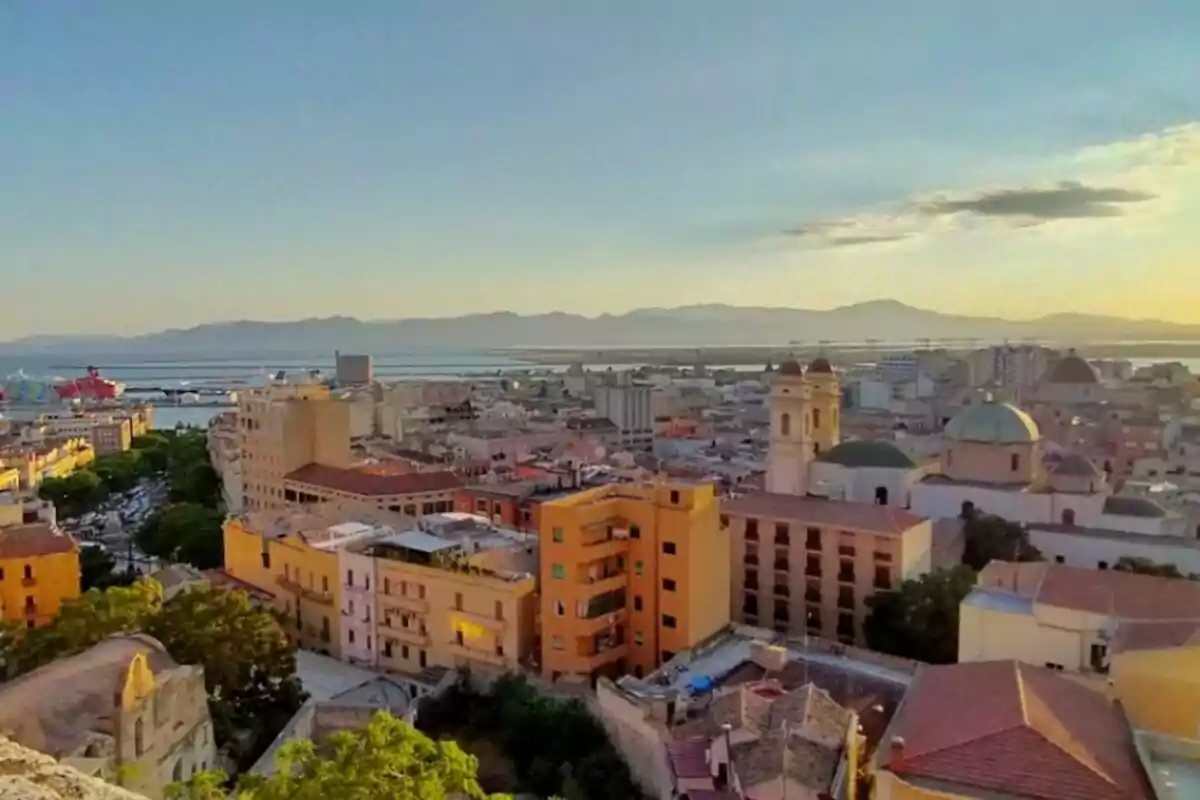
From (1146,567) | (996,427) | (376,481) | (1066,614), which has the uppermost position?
(996,427)

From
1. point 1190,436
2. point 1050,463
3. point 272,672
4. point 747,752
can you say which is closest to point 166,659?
point 272,672

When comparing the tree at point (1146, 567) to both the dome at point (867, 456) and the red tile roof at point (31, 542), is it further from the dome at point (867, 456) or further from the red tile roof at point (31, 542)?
the red tile roof at point (31, 542)

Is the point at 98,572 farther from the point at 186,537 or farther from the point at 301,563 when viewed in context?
the point at 301,563

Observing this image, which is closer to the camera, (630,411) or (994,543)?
(994,543)

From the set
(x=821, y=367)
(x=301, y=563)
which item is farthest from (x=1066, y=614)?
(x=821, y=367)

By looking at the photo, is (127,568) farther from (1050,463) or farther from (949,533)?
(1050,463)

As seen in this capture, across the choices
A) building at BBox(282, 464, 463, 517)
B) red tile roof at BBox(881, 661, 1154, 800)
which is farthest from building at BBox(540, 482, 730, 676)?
building at BBox(282, 464, 463, 517)

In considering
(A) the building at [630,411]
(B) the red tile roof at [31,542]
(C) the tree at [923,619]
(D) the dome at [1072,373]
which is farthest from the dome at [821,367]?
(D) the dome at [1072,373]

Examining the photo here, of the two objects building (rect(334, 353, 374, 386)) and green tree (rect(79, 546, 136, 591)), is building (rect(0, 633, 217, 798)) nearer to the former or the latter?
green tree (rect(79, 546, 136, 591))
